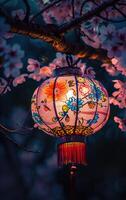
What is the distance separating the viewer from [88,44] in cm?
435

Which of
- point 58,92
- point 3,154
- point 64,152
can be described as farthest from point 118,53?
point 3,154

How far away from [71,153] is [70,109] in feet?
1.44

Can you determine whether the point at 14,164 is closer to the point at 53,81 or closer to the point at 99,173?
the point at 99,173

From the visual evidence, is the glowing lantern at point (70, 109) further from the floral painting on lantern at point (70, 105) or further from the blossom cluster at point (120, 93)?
the blossom cluster at point (120, 93)

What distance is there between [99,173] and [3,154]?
1456mm

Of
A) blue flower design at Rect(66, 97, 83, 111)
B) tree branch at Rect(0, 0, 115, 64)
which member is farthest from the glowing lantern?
tree branch at Rect(0, 0, 115, 64)

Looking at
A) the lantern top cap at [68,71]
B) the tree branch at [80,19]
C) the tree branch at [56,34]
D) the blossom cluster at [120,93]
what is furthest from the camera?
the blossom cluster at [120,93]

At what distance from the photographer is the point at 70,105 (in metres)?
4.02

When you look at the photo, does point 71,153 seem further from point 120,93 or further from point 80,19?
point 80,19

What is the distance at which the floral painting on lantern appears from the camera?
4031 millimetres

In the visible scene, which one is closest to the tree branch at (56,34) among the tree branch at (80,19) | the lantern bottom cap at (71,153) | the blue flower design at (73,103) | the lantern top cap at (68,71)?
the tree branch at (80,19)

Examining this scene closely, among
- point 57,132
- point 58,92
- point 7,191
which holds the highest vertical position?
point 58,92

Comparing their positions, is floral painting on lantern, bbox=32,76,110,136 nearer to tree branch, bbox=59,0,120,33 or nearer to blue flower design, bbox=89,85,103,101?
blue flower design, bbox=89,85,103,101

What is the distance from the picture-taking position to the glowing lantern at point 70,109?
4035 mm
